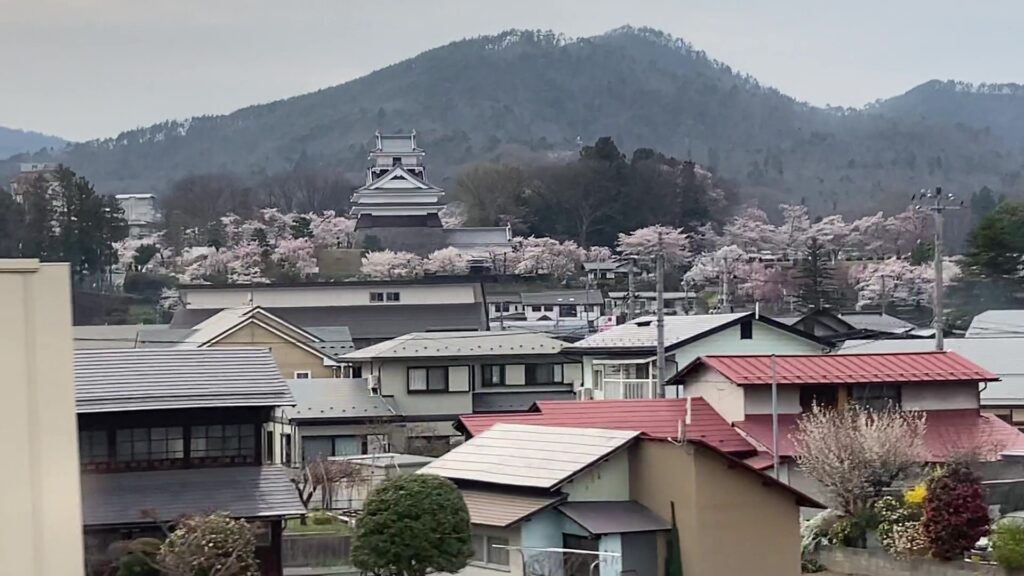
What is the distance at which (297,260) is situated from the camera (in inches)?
2446

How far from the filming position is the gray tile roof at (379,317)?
4238cm

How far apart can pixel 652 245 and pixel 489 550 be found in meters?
53.5

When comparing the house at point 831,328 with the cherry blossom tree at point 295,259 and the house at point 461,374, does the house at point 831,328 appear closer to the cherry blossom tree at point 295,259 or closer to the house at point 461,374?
the house at point 461,374

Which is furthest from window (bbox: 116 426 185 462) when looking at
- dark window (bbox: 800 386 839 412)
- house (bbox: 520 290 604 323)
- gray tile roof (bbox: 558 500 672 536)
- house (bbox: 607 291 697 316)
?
house (bbox: 607 291 697 316)

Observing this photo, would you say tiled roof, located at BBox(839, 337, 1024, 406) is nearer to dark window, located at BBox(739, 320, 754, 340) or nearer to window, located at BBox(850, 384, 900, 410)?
dark window, located at BBox(739, 320, 754, 340)

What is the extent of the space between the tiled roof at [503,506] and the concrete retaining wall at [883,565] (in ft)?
11.0

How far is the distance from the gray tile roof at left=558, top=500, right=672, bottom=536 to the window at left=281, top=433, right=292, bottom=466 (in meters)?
12.9

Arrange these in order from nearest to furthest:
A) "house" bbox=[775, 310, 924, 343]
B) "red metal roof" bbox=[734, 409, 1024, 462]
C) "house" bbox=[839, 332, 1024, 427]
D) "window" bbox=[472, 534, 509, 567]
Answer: "window" bbox=[472, 534, 509, 567] < "red metal roof" bbox=[734, 409, 1024, 462] < "house" bbox=[839, 332, 1024, 427] < "house" bbox=[775, 310, 924, 343]

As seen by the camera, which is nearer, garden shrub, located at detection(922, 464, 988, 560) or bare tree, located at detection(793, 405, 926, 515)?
garden shrub, located at detection(922, 464, 988, 560)

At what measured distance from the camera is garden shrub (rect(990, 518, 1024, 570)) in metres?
13.3

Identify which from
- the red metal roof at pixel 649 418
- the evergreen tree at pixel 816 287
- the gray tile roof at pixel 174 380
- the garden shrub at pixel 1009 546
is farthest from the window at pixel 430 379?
the evergreen tree at pixel 816 287

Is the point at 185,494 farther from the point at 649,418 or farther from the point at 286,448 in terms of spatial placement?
the point at 286,448

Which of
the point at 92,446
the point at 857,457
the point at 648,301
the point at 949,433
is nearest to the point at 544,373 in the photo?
the point at 949,433

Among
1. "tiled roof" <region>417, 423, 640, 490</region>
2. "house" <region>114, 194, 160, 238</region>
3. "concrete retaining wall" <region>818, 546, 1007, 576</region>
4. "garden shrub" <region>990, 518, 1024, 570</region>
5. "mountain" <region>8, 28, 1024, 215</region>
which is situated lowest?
"concrete retaining wall" <region>818, 546, 1007, 576</region>
